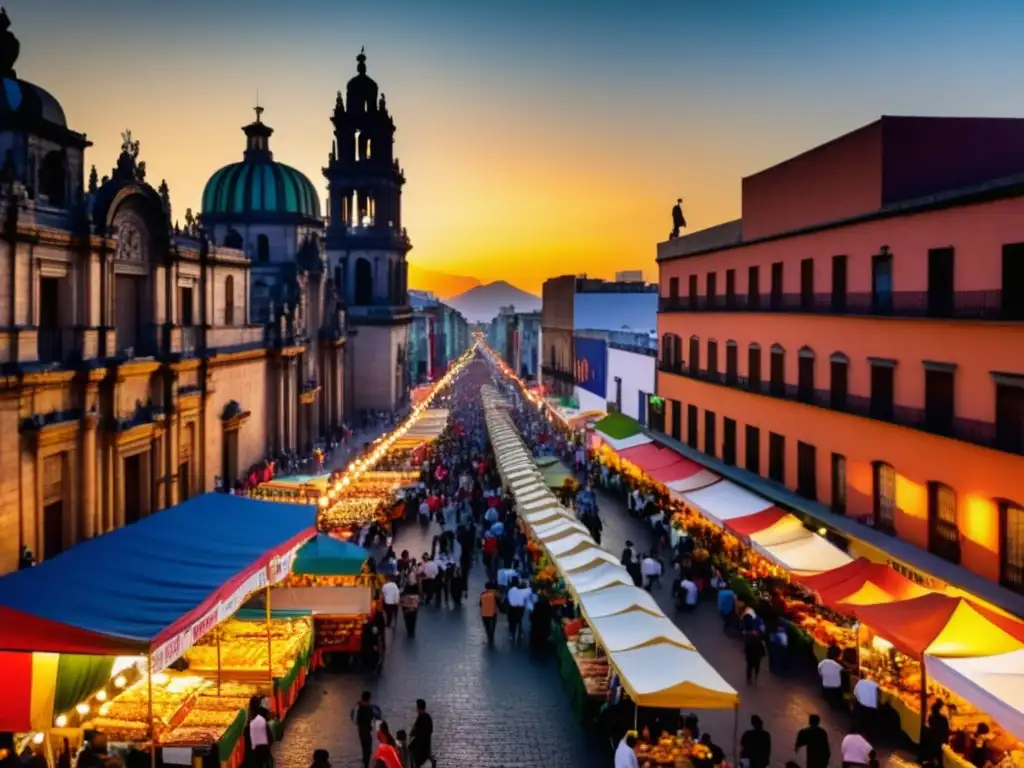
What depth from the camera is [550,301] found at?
89.8m

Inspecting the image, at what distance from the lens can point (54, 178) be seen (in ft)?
92.8

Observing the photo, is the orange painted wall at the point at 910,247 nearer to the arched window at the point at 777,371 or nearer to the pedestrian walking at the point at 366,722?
the arched window at the point at 777,371

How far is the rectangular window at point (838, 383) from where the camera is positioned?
25391 mm

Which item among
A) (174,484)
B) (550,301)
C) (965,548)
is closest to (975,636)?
(965,548)

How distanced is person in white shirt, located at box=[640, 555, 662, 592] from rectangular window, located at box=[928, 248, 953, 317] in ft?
31.4

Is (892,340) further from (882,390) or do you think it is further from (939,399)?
(939,399)

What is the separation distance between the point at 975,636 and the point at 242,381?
1175 inches

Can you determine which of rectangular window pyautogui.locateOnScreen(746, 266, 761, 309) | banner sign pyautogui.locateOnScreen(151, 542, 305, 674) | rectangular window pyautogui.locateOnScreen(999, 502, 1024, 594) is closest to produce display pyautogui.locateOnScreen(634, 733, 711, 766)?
banner sign pyautogui.locateOnScreen(151, 542, 305, 674)

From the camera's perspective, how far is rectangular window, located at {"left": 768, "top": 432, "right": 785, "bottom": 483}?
29.6 metres

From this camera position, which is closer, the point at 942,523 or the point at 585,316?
the point at 942,523

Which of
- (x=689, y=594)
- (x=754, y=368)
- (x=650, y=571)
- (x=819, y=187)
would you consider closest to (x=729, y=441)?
(x=754, y=368)

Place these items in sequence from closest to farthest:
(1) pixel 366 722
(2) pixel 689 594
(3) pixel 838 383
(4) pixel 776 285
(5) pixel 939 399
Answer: (1) pixel 366 722, (5) pixel 939 399, (2) pixel 689 594, (3) pixel 838 383, (4) pixel 776 285

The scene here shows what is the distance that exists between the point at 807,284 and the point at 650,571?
8.85 metres

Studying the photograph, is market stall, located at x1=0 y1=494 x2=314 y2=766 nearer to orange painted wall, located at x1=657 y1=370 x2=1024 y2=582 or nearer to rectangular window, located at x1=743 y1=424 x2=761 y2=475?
orange painted wall, located at x1=657 y1=370 x2=1024 y2=582
